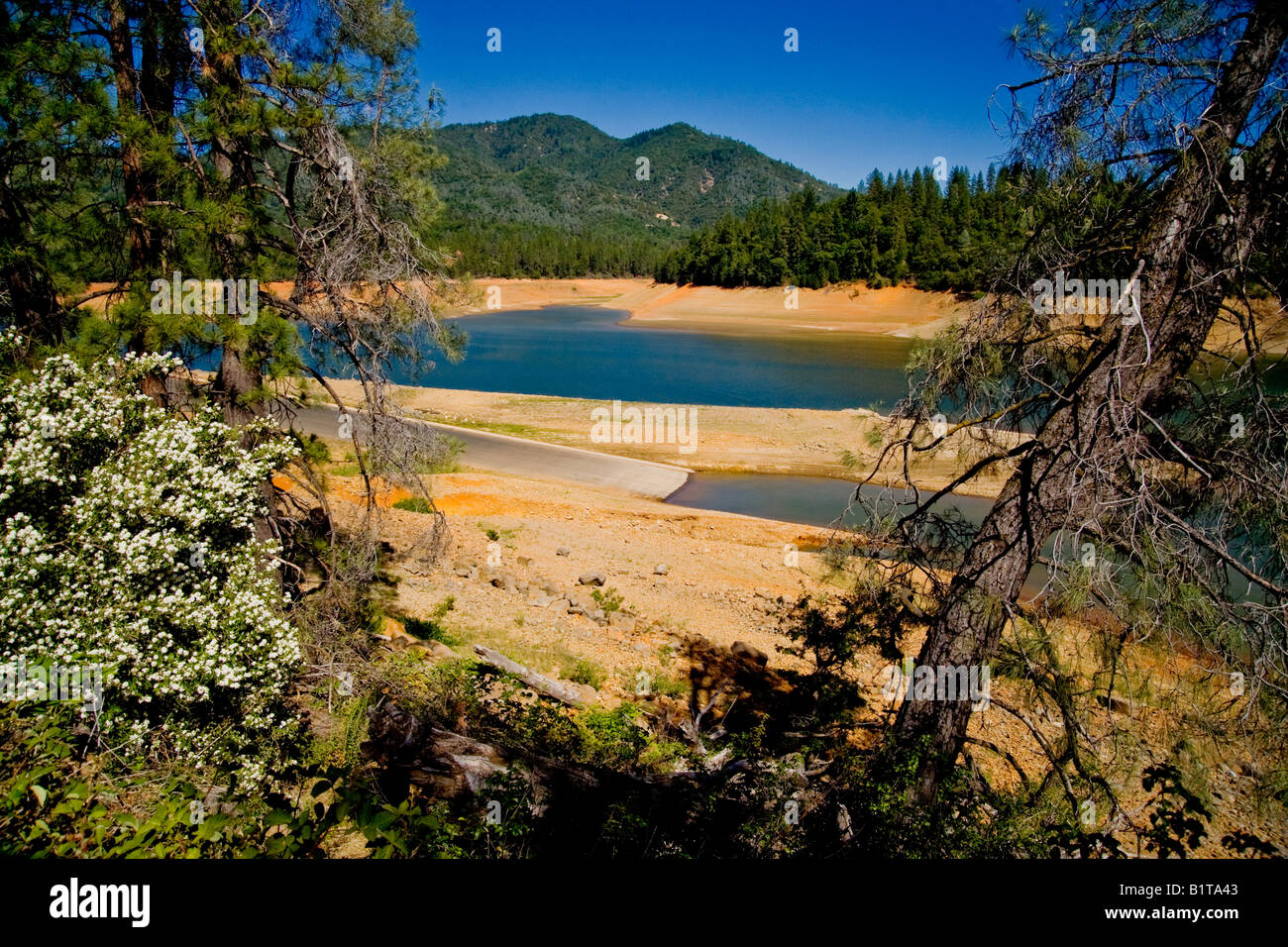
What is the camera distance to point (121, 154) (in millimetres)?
6500

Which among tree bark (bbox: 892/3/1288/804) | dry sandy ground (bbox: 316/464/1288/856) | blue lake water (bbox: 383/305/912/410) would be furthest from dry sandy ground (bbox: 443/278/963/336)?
tree bark (bbox: 892/3/1288/804)

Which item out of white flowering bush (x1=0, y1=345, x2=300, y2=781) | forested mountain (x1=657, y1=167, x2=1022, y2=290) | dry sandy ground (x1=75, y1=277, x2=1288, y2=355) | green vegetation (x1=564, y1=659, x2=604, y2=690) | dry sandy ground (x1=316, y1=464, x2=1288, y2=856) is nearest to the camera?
white flowering bush (x1=0, y1=345, x2=300, y2=781)

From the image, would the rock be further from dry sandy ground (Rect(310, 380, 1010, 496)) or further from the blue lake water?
the blue lake water

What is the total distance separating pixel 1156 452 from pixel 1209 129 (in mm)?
1980

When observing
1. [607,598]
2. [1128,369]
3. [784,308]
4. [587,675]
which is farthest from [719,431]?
[784,308]

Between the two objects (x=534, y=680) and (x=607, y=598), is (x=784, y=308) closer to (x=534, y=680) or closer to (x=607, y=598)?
(x=607, y=598)

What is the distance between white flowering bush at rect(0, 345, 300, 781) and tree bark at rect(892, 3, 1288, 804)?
5188mm

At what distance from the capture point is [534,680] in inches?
333

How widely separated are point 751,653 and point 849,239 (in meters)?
88.7

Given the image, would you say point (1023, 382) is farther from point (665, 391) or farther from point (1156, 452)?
point (665, 391)

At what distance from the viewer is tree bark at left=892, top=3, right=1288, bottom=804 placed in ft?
13.3
